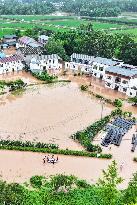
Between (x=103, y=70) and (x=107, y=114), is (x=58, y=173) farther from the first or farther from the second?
(x=103, y=70)

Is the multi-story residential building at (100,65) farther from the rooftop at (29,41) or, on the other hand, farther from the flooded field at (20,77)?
the rooftop at (29,41)

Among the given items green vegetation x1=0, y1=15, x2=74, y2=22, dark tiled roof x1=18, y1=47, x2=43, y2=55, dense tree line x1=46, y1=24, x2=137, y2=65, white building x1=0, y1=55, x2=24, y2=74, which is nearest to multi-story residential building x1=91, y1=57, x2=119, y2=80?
dense tree line x1=46, y1=24, x2=137, y2=65

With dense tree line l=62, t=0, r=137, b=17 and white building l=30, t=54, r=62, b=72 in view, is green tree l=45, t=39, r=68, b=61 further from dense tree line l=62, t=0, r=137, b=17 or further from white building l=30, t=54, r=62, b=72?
dense tree line l=62, t=0, r=137, b=17

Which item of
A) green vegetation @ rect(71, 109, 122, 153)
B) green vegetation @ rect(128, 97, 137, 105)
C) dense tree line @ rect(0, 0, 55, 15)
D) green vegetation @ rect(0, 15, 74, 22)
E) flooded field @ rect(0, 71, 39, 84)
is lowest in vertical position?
green vegetation @ rect(71, 109, 122, 153)

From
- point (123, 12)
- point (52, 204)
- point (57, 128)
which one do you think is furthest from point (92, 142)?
point (123, 12)

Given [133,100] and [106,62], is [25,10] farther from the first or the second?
[133,100]

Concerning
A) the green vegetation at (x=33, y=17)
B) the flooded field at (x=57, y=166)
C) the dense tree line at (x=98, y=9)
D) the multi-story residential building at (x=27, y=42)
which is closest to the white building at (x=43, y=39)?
the multi-story residential building at (x=27, y=42)

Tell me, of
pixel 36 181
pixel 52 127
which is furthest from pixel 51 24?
pixel 36 181
